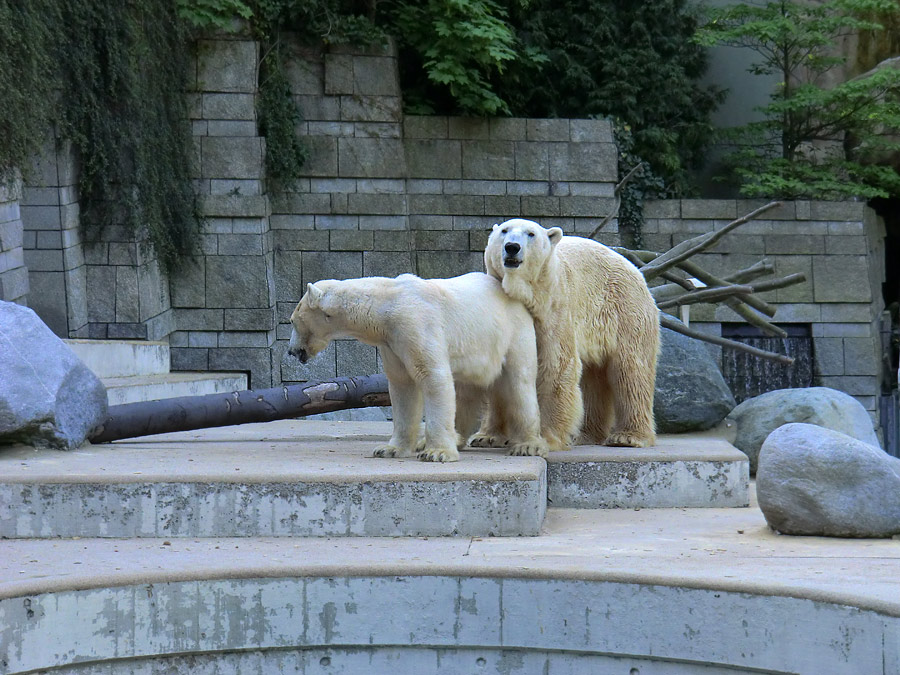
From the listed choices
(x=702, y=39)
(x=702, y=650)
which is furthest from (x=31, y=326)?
(x=702, y=39)

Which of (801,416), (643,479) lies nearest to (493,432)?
(643,479)

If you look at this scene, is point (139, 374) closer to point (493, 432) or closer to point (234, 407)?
point (234, 407)

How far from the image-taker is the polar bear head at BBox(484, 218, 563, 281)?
206 inches

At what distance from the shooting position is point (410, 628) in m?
3.96

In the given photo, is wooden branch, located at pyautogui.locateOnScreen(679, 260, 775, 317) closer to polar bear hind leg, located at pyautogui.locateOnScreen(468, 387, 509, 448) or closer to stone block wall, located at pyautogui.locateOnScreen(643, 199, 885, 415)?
stone block wall, located at pyautogui.locateOnScreen(643, 199, 885, 415)

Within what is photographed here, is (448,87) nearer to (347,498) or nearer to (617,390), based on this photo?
(617,390)

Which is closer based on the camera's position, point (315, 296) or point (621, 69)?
point (315, 296)

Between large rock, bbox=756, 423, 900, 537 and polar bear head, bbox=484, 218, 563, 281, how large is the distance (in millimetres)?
1472

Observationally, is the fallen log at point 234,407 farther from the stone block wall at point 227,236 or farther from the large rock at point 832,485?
the stone block wall at point 227,236

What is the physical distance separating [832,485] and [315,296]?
8.16 feet

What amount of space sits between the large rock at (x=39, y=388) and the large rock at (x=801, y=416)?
5411mm

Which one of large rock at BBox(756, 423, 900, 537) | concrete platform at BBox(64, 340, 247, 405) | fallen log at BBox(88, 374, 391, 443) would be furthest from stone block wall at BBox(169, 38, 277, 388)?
large rock at BBox(756, 423, 900, 537)

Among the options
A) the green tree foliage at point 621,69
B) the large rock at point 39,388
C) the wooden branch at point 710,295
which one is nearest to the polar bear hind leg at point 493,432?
the large rock at point 39,388

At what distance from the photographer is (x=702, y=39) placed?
525 inches
